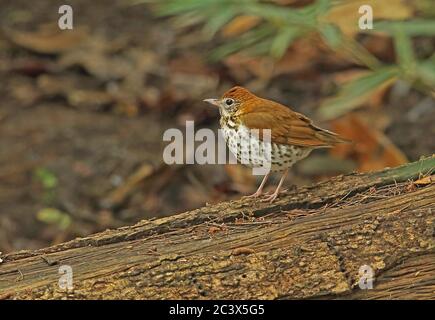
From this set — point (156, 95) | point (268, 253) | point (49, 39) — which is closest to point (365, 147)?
point (156, 95)

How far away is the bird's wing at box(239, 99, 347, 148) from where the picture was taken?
412cm

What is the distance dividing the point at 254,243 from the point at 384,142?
97.9 inches

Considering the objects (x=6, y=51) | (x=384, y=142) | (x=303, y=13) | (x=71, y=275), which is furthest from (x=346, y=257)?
(x=6, y=51)

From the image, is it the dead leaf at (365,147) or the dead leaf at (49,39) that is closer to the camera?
the dead leaf at (365,147)

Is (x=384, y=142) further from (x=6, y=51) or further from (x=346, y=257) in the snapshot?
(x=6, y=51)

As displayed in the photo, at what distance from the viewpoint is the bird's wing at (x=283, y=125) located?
13.5 feet

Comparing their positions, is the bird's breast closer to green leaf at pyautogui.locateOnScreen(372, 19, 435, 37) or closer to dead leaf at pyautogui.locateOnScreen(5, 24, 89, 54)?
green leaf at pyautogui.locateOnScreen(372, 19, 435, 37)

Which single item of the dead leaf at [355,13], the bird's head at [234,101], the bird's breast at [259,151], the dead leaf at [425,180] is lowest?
the dead leaf at [425,180]

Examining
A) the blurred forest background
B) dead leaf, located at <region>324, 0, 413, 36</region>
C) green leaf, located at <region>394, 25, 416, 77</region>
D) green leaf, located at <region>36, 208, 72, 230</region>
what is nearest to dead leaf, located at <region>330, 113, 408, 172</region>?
the blurred forest background

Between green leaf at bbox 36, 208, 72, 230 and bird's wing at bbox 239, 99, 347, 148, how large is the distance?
209cm

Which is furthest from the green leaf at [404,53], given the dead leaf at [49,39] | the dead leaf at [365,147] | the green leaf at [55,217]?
the dead leaf at [49,39]

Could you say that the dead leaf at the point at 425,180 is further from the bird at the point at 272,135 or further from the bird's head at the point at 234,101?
the bird's head at the point at 234,101

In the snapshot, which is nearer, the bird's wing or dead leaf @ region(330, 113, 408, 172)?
the bird's wing

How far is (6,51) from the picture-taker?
7715 millimetres
